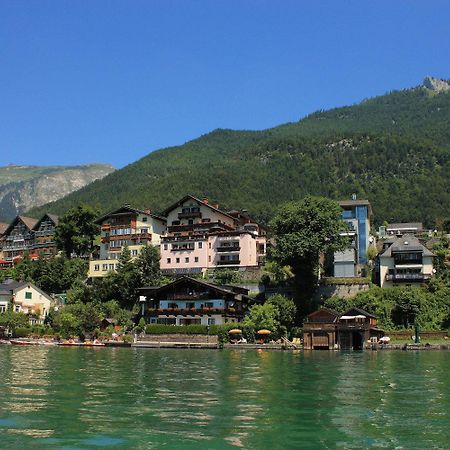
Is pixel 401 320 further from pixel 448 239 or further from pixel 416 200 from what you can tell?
pixel 416 200

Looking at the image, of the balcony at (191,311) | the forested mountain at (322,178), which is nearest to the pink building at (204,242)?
the balcony at (191,311)

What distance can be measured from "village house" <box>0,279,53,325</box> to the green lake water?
174ft

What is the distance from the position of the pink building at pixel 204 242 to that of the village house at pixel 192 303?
929cm

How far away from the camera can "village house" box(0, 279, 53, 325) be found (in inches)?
3455

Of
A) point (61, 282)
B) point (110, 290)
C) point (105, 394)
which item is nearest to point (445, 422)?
point (105, 394)

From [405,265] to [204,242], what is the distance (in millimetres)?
28357

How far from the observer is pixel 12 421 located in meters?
19.2

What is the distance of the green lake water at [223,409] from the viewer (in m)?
17.0

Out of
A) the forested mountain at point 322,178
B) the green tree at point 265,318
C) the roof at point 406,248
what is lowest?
the green tree at point 265,318

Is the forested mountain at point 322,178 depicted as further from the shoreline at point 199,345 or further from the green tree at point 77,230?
the shoreline at point 199,345

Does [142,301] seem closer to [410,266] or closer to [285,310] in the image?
[285,310]


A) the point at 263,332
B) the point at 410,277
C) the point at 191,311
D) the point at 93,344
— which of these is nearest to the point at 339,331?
the point at 263,332

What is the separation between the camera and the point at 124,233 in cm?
9869

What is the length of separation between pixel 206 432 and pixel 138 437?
1.93 meters
